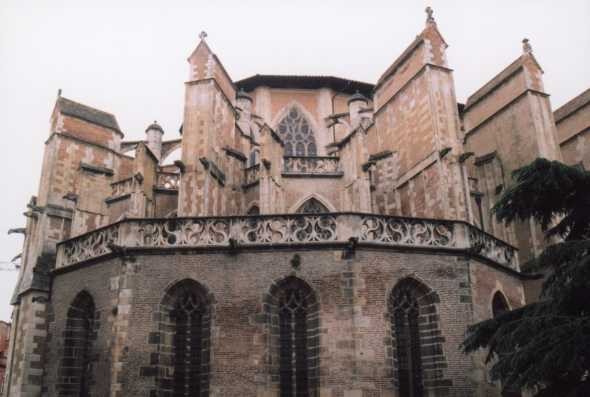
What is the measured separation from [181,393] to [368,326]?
4463 millimetres

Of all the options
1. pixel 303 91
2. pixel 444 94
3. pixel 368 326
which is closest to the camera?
pixel 368 326

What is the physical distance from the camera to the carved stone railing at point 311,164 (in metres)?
24.9

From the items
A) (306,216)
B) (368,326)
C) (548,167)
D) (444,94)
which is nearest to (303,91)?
(444,94)

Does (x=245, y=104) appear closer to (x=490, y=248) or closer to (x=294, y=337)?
(x=490, y=248)

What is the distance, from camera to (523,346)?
9984 mm

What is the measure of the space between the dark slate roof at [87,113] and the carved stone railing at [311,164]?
7878 mm

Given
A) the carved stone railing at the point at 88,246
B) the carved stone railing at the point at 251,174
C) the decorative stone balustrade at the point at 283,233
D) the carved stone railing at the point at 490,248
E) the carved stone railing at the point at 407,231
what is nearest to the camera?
the decorative stone balustrade at the point at 283,233

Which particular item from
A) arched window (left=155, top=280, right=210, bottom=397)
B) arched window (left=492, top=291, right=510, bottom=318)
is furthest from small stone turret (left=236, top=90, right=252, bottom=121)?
arched window (left=492, top=291, right=510, bottom=318)

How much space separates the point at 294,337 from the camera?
15000 mm

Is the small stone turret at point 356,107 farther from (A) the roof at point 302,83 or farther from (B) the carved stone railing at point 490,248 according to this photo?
(B) the carved stone railing at point 490,248

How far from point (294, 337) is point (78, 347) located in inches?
215

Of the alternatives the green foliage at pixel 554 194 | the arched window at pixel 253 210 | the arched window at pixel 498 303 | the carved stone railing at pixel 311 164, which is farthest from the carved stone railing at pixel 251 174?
the green foliage at pixel 554 194

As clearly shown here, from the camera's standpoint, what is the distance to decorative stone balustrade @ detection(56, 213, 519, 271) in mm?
15453

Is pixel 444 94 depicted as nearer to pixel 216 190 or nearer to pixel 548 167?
pixel 216 190
